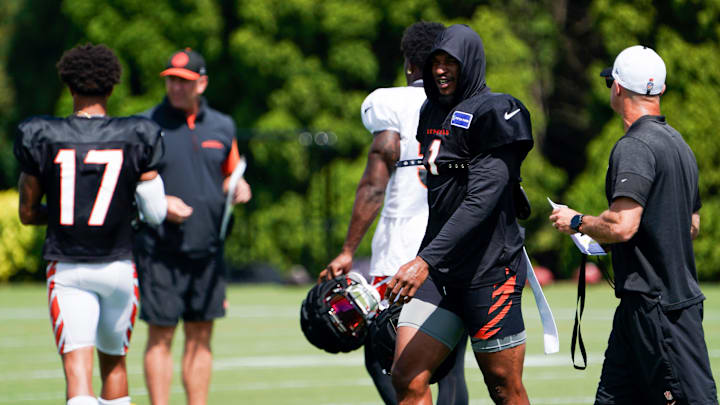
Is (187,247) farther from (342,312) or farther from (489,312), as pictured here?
(489,312)

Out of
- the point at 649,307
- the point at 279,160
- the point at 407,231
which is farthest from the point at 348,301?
the point at 279,160

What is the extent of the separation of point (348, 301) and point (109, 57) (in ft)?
6.15

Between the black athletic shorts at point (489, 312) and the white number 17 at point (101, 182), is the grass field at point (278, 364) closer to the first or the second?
the white number 17 at point (101, 182)

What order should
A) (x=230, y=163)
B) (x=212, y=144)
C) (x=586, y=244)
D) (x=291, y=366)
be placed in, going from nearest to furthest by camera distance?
(x=586, y=244) → (x=212, y=144) → (x=230, y=163) → (x=291, y=366)

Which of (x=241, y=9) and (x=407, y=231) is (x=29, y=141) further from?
(x=241, y=9)

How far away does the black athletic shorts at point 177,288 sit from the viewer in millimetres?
7680

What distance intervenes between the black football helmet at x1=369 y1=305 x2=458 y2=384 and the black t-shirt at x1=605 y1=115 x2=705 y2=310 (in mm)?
979

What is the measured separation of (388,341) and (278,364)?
211 inches

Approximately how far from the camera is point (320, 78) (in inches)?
1053

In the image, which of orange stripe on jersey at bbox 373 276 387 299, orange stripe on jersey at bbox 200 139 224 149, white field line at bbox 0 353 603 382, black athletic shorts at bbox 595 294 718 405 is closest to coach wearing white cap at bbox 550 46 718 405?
black athletic shorts at bbox 595 294 718 405

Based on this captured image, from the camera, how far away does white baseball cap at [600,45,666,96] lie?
17.4ft

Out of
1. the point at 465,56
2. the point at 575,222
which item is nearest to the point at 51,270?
the point at 465,56

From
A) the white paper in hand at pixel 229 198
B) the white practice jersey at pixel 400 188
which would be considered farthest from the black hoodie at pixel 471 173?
the white paper in hand at pixel 229 198

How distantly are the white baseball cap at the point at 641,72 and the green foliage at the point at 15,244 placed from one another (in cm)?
2016
